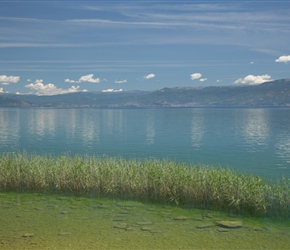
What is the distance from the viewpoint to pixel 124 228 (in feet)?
53.3

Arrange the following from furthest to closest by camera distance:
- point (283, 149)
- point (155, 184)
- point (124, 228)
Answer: point (283, 149)
point (155, 184)
point (124, 228)

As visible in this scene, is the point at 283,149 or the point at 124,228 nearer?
the point at 124,228

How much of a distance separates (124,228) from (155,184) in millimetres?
4759

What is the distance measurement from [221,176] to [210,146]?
4091 cm

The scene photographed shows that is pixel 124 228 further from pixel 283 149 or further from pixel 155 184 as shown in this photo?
pixel 283 149

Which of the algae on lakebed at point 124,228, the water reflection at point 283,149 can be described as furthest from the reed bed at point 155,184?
the water reflection at point 283,149

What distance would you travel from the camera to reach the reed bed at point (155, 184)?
1847cm

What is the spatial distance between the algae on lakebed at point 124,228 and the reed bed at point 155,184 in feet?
3.03

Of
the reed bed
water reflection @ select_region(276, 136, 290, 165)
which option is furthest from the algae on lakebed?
water reflection @ select_region(276, 136, 290, 165)

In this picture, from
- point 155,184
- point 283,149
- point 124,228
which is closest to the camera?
point 124,228

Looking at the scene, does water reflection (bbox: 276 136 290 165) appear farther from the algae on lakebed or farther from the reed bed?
the algae on lakebed

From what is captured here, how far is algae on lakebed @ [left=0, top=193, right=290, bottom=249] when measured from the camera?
14.6m

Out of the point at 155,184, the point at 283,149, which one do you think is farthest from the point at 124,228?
the point at 283,149

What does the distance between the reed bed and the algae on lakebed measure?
0.92m
